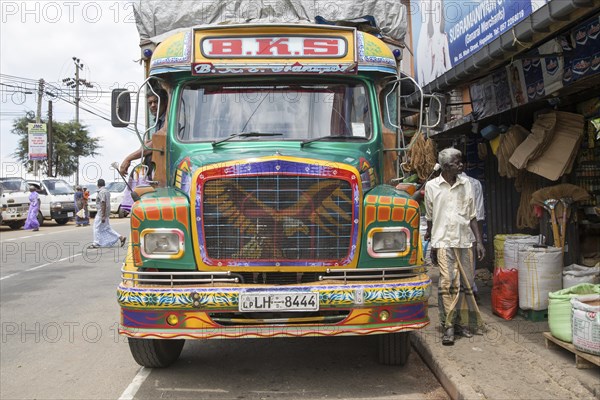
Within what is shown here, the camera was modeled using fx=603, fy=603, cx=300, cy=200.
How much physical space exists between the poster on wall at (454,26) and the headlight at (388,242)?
2.34 metres

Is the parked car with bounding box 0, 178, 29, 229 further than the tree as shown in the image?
No

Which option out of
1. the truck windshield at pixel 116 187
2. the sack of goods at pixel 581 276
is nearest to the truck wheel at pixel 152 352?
the sack of goods at pixel 581 276

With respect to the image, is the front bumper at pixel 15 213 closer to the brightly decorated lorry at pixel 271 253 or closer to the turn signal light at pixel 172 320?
Result: the brightly decorated lorry at pixel 271 253

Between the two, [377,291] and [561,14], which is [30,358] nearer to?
[377,291]

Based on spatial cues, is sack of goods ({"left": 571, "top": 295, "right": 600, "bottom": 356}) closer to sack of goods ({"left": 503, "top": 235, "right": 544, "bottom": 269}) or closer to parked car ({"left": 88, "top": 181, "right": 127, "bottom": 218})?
sack of goods ({"left": 503, "top": 235, "right": 544, "bottom": 269})

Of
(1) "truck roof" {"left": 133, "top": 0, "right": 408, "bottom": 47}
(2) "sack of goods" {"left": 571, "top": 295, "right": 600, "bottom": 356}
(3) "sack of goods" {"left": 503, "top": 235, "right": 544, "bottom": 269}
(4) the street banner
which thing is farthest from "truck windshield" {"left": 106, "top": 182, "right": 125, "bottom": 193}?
(2) "sack of goods" {"left": 571, "top": 295, "right": 600, "bottom": 356}

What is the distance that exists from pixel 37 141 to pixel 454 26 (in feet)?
109

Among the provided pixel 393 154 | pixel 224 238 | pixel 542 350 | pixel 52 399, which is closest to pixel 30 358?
pixel 52 399

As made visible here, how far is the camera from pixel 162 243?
4.52 metres

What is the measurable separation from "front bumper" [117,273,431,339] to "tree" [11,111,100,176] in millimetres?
40152

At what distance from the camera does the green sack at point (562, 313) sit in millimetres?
5000

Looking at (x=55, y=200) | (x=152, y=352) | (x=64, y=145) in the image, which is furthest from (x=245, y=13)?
(x=64, y=145)

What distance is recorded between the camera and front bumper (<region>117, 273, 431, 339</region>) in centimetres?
436

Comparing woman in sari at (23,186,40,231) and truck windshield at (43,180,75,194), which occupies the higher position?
truck windshield at (43,180,75,194)
